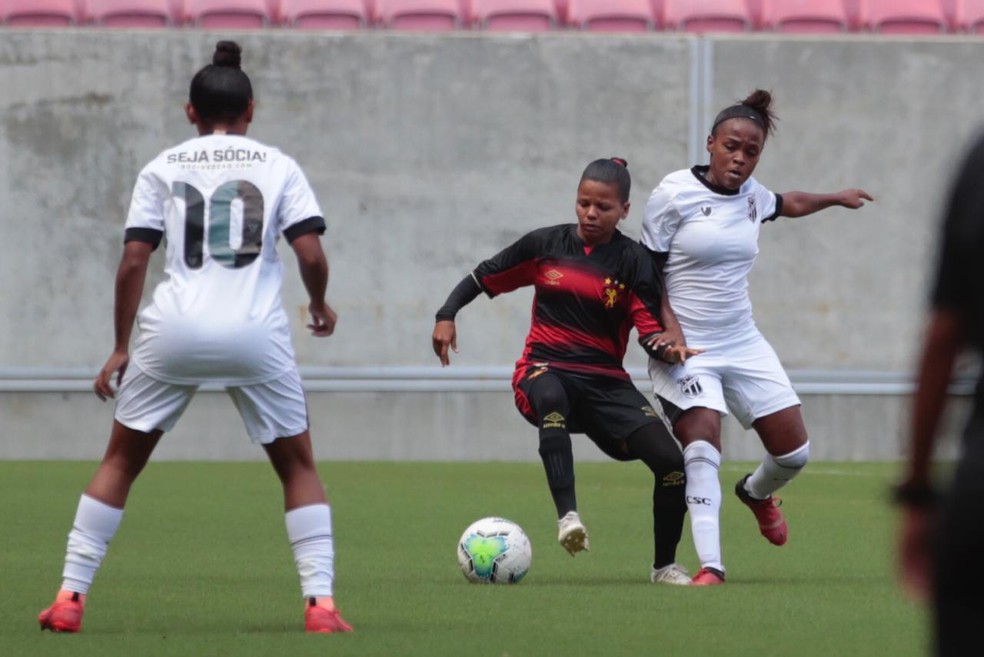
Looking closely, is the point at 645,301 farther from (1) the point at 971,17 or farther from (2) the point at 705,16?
(1) the point at 971,17

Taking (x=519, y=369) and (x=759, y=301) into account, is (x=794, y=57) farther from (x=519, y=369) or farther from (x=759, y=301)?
(x=519, y=369)

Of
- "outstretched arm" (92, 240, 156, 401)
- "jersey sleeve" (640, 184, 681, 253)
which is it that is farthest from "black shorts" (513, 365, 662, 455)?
"outstretched arm" (92, 240, 156, 401)

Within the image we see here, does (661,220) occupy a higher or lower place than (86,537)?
higher

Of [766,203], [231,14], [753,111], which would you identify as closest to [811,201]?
[766,203]

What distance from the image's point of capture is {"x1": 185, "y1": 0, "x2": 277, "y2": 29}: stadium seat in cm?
1755

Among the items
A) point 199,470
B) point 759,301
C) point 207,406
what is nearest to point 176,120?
point 207,406

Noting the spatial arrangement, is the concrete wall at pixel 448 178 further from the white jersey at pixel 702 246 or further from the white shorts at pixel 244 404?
the white shorts at pixel 244 404

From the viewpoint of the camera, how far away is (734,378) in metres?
7.79

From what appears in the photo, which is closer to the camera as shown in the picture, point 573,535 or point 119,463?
point 119,463

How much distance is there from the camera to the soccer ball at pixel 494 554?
24.5 feet

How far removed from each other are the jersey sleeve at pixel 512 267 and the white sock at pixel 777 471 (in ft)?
4.10

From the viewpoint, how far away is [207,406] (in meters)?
16.5

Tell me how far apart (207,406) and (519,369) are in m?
9.02

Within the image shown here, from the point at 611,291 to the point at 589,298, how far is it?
0.31 feet
